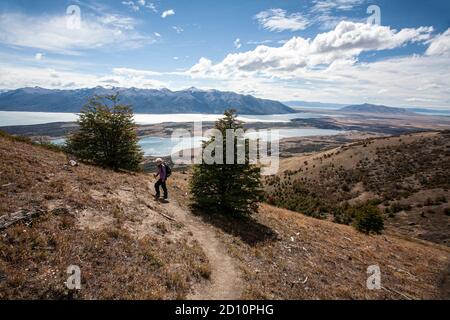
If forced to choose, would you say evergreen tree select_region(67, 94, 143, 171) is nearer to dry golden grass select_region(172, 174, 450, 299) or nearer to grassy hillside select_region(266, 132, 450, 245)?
dry golden grass select_region(172, 174, 450, 299)

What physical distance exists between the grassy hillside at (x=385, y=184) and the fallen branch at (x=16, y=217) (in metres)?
32.9

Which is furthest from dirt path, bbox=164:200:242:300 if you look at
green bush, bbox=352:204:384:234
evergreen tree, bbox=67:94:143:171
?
green bush, bbox=352:204:384:234

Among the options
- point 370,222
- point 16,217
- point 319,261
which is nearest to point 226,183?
point 319,261

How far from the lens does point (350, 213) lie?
4103 cm

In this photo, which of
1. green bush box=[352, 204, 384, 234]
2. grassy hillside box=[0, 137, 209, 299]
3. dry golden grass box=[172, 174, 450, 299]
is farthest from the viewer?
green bush box=[352, 204, 384, 234]

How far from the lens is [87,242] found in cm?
1207

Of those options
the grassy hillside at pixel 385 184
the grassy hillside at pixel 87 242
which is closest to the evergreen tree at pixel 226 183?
the grassy hillside at pixel 87 242

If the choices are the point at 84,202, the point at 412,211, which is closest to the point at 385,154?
the point at 412,211

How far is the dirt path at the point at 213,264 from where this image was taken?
1133 centimetres

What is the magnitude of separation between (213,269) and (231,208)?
864cm

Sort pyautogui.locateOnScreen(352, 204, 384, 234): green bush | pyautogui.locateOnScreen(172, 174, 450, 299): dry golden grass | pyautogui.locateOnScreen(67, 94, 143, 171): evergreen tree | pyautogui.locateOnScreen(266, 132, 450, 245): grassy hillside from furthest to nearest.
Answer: pyautogui.locateOnScreen(266, 132, 450, 245): grassy hillside
pyautogui.locateOnScreen(352, 204, 384, 234): green bush
pyautogui.locateOnScreen(67, 94, 143, 171): evergreen tree
pyautogui.locateOnScreen(172, 174, 450, 299): dry golden grass

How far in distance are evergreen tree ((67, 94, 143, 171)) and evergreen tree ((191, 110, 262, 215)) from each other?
9.85 meters

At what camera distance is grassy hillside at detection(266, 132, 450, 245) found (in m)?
39.0

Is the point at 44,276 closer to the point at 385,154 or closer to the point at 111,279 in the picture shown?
the point at 111,279
